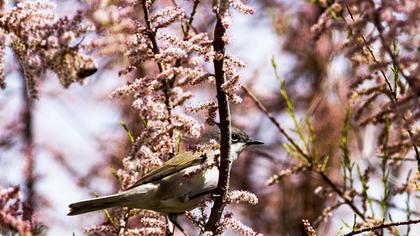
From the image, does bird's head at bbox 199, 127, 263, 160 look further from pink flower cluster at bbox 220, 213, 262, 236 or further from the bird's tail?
pink flower cluster at bbox 220, 213, 262, 236

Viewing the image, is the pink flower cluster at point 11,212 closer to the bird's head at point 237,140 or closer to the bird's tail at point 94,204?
the bird's tail at point 94,204

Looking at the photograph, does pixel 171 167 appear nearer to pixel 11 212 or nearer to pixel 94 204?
pixel 94 204

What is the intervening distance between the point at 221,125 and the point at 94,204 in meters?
1.34

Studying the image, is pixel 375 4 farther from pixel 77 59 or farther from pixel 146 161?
pixel 146 161

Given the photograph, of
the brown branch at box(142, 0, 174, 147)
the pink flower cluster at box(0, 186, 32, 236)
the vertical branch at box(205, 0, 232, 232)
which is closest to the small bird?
the brown branch at box(142, 0, 174, 147)

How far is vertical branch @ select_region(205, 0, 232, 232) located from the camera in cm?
270

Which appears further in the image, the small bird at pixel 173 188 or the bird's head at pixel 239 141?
the bird's head at pixel 239 141

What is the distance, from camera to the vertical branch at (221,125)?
2.70 m

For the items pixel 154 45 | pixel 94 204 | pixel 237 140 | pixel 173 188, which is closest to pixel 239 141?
pixel 237 140

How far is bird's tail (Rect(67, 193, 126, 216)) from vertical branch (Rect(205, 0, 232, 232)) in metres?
0.91

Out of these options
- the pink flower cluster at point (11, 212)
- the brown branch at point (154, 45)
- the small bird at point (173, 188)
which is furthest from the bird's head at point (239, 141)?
the pink flower cluster at point (11, 212)

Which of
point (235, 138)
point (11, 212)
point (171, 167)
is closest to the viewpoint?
point (11, 212)

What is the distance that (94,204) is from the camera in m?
4.02

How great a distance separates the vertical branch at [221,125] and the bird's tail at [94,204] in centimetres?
91
